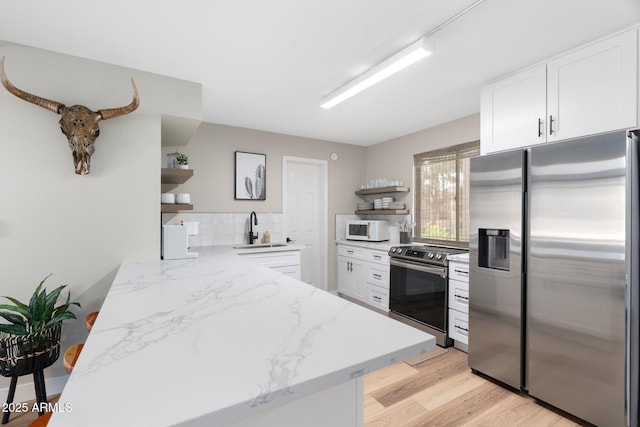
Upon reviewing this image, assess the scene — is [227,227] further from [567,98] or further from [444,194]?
[567,98]

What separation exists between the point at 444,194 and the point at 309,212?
1978 millimetres

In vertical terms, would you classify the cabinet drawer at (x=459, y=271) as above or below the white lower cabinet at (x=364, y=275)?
above

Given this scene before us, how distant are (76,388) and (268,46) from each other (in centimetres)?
210

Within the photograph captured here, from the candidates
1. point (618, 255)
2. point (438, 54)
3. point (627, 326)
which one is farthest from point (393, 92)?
point (627, 326)

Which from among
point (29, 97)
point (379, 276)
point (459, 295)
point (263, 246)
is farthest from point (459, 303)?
point (29, 97)

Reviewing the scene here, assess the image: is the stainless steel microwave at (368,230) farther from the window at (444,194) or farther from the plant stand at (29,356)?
the plant stand at (29,356)

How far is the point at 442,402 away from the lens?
2.15 meters

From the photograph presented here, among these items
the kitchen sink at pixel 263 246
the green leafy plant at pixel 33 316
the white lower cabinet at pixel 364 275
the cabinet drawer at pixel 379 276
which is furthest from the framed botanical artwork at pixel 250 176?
the green leafy plant at pixel 33 316

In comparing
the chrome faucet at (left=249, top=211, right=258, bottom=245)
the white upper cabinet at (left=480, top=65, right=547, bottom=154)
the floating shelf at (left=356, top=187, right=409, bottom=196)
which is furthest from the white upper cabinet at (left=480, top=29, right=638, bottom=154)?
the chrome faucet at (left=249, top=211, right=258, bottom=245)

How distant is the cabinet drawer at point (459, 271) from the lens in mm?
2818

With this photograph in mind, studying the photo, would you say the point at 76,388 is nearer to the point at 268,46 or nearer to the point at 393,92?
the point at 268,46

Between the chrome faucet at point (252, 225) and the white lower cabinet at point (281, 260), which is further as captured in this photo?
the chrome faucet at point (252, 225)

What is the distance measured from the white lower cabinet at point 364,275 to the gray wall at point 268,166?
0.24 meters

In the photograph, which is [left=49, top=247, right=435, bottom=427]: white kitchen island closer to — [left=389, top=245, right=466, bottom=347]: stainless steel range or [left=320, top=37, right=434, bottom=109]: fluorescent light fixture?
[left=320, top=37, right=434, bottom=109]: fluorescent light fixture
